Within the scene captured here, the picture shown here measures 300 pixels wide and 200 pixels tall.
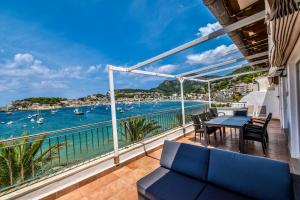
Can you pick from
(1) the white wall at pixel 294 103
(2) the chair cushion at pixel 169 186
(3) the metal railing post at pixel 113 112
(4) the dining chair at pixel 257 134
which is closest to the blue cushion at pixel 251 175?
(2) the chair cushion at pixel 169 186

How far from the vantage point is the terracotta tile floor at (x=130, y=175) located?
235 cm

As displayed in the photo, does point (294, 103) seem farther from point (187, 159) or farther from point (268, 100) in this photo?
point (268, 100)

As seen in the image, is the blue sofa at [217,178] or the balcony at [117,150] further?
the balcony at [117,150]

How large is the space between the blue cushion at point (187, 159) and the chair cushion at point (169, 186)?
0.27 feet

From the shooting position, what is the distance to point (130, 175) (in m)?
2.90

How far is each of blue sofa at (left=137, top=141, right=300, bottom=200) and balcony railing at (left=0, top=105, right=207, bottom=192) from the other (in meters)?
1.89

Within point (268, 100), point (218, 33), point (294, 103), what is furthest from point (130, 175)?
point (268, 100)

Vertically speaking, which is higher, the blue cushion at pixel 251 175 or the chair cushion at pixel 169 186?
the blue cushion at pixel 251 175

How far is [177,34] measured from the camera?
277 inches

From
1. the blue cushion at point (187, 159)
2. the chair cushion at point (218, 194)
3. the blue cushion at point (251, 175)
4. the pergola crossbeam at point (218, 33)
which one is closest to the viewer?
the blue cushion at point (251, 175)

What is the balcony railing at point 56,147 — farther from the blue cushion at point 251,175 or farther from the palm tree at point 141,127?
the blue cushion at point 251,175

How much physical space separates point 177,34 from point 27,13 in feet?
19.8

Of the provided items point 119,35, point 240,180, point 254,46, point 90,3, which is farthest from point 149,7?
point 240,180

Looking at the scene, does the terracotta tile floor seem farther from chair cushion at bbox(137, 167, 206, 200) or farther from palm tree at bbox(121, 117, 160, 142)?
palm tree at bbox(121, 117, 160, 142)
